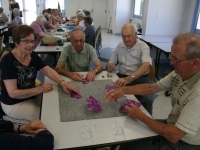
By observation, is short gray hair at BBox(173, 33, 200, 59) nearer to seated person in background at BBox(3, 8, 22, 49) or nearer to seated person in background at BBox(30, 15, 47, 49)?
seated person in background at BBox(30, 15, 47, 49)

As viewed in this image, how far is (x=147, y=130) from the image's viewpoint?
1.18m

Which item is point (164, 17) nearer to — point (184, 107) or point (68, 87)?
point (68, 87)

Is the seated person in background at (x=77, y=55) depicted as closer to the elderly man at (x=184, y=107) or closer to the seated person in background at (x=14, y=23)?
the elderly man at (x=184, y=107)

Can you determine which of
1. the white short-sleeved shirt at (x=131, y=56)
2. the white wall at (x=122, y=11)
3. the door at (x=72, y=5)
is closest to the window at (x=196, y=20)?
the white short-sleeved shirt at (x=131, y=56)

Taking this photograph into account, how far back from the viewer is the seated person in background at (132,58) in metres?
2.21

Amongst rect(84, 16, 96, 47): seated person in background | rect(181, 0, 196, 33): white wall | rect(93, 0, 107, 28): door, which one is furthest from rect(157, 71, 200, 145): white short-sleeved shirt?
rect(93, 0, 107, 28): door

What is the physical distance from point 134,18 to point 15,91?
7888 mm

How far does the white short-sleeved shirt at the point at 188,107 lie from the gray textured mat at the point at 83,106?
40 cm

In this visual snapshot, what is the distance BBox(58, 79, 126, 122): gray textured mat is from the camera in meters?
1.28

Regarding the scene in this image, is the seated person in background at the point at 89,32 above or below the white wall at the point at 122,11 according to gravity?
below

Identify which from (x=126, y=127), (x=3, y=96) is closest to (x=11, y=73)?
(x=3, y=96)

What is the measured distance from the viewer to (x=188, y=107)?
1092 mm

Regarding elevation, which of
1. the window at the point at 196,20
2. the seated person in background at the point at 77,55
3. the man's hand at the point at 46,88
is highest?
the window at the point at 196,20

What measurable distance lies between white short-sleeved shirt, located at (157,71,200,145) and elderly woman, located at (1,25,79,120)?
2.69 feet
